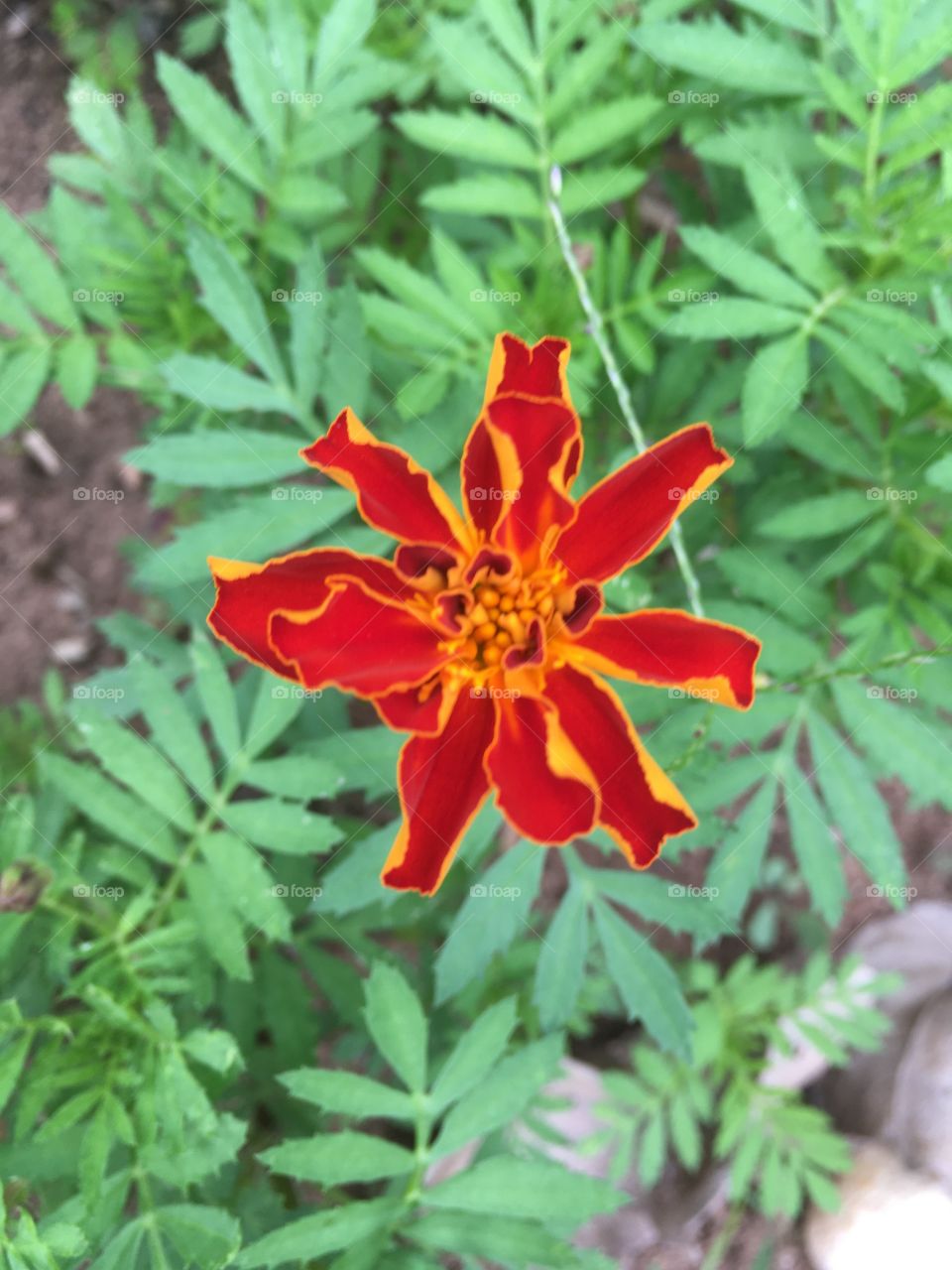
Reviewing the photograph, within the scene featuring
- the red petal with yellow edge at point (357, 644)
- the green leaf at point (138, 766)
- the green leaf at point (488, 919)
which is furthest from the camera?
the green leaf at point (138, 766)

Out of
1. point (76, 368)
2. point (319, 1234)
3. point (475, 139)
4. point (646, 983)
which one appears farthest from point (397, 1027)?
point (475, 139)

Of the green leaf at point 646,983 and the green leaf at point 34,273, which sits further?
the green leaf at point 34,273

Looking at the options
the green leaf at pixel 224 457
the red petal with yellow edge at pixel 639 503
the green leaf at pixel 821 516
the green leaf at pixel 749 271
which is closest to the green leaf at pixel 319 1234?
the red petal with yellow edge at pixel 639 503

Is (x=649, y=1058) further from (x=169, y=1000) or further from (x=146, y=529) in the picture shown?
(x=146, y=529)

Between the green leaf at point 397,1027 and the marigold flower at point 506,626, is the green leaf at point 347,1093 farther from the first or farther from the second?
the marigold flower at point 506,626

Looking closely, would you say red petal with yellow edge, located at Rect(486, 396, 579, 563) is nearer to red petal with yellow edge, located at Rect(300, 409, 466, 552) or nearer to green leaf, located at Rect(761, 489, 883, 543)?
red petal with yellow edge, located at Rect(300, 409, 466, 552)

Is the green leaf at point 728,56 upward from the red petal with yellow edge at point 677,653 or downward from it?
upward

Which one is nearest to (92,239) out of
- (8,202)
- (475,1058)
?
(8,202)
